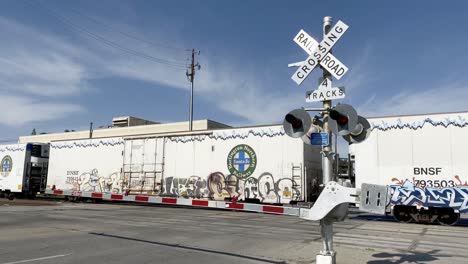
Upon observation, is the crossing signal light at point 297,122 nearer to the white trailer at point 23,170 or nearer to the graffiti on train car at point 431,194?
the graffiti on train car at point 431,194

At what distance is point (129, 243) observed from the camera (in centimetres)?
923

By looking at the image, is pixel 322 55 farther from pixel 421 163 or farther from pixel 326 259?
pixel 421 163

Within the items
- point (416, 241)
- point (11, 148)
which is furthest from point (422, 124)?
point (11, 148)

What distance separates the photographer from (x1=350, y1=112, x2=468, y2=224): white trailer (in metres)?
14.8

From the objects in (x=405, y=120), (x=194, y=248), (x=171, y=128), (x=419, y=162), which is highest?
(x=171, y=128)

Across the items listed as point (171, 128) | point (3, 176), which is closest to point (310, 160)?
point (3, 176)

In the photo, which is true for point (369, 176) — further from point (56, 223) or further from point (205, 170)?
point (56, 223)

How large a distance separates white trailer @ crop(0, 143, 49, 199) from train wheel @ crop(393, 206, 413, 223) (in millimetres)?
24868

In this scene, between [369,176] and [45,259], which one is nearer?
[45,259]

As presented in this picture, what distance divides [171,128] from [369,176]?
114ft

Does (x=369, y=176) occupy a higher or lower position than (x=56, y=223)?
higher

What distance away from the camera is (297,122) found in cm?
642

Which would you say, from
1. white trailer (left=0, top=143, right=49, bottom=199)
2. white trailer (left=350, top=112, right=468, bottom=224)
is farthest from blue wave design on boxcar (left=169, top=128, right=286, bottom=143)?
white trailer (left=0, top=143, right=49, bottom=199)

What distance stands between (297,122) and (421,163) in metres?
11.3
